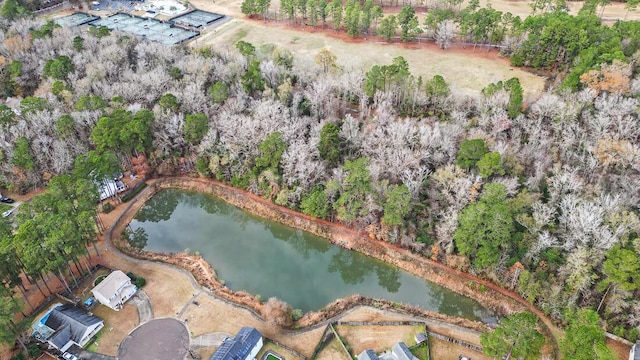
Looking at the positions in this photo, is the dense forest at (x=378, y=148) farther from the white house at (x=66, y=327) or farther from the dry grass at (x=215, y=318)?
the dry grass at (x=215, y=318)

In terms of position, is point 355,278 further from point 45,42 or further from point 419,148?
point 45,42

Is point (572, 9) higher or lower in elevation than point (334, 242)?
higher

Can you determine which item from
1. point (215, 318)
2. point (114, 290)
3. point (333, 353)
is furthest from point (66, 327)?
point (333, 353)

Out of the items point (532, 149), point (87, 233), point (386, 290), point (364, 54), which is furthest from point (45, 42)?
point (532, 149)

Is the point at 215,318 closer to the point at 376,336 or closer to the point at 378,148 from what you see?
the point at 376,336

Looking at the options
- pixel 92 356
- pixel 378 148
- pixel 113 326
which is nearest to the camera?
pixel 92 356

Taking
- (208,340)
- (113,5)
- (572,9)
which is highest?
(572,9)

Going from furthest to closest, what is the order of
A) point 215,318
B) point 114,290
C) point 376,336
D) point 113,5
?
point 113,5 → point 114,290 → point 215,318 → point 376,336
